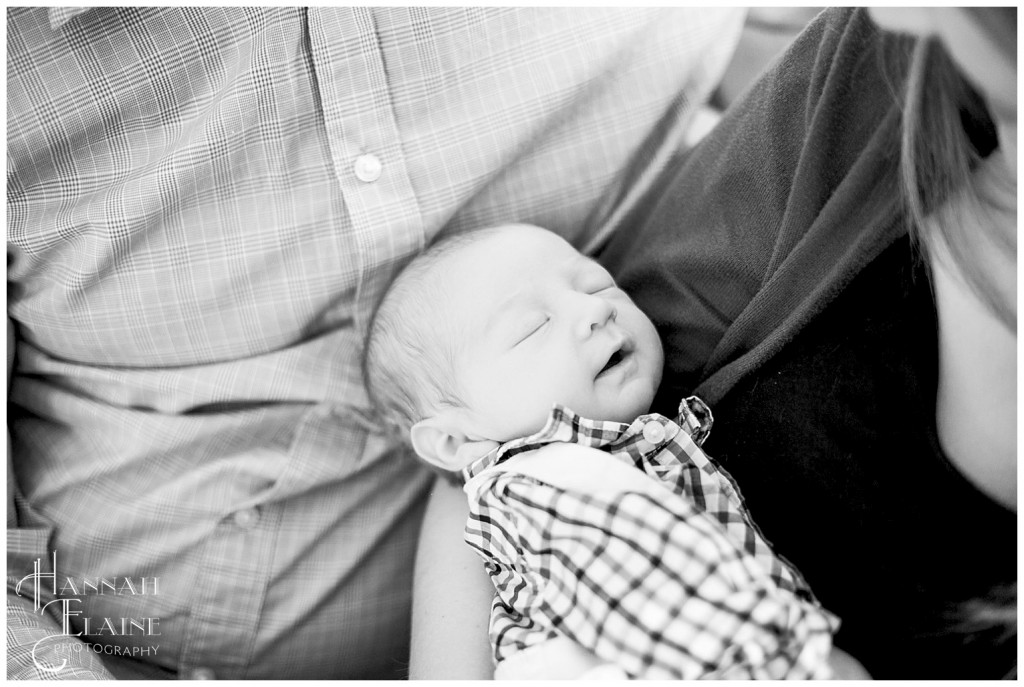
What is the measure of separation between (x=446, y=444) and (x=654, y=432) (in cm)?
28

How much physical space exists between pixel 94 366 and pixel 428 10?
690 millimetres

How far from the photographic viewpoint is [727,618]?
0.70 m

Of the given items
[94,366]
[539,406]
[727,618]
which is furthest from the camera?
[94,366]

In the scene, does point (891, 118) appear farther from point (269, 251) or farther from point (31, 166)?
point (31, 166)

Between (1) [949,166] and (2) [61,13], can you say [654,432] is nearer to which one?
(1) [949,166]

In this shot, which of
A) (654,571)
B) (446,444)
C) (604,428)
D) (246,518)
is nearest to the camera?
(654,571)

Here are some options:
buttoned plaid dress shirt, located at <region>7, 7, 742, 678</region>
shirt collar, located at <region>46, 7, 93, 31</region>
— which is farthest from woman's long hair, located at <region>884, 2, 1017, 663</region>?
shirt collar, located at <region>46, 7, 93, 31</region>

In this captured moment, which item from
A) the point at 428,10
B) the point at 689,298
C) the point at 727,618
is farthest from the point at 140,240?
the point at 727,618

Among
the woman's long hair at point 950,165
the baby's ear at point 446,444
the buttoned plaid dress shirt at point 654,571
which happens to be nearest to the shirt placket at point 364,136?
the baby's ear at point 446,444

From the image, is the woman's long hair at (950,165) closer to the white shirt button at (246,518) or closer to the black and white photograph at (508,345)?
the black and white photograph at (508,345)

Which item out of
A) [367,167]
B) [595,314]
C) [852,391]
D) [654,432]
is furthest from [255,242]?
[852,391]

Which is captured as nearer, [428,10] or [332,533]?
[428,10]

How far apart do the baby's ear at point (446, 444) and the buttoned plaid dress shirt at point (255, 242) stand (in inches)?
7.0

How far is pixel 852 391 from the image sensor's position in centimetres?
79
